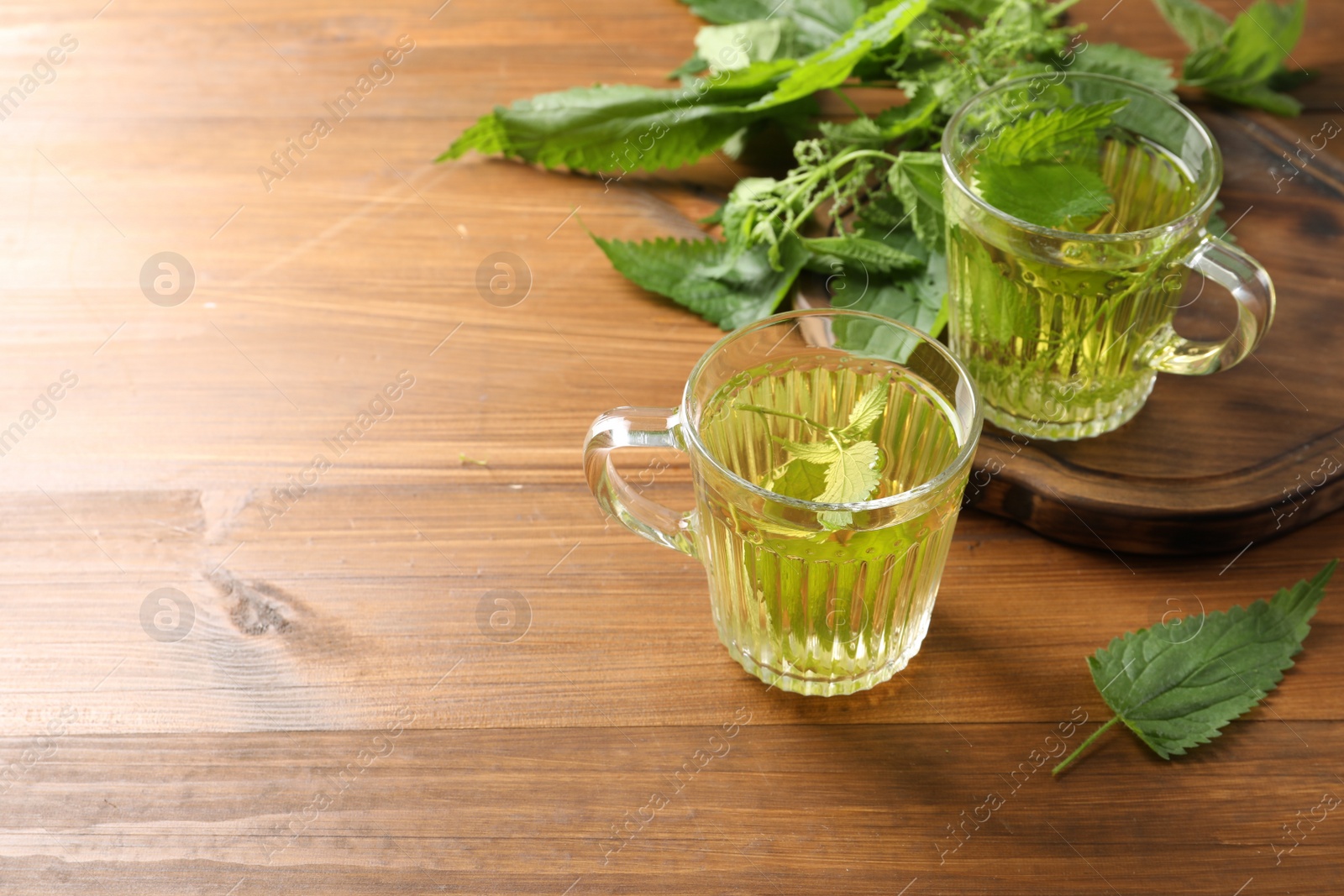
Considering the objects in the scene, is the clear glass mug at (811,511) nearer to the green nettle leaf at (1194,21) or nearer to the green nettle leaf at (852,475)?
the green nettle leaf at (852,475)

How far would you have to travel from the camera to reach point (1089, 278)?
877 millimetres

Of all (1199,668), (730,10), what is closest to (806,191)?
(730,10)

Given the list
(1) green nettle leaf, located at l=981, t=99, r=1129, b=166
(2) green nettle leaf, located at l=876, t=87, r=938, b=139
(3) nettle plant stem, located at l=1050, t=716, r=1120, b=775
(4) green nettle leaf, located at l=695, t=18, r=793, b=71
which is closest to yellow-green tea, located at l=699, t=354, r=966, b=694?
(3) nettle plant stem, located at l=1050, t=716, r=1120, b=775

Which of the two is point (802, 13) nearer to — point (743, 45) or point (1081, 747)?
point (743, 45)

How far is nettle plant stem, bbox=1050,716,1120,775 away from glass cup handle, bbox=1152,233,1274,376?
306mm

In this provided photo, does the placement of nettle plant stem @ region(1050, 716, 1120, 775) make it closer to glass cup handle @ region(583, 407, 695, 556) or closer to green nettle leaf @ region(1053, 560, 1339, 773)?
green nettle leaf @ region(1053, 560, 1339, 773)

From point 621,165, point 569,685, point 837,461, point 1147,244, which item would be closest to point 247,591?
point 569,685

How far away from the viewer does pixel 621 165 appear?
1.21 metres

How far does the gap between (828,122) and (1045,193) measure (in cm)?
34

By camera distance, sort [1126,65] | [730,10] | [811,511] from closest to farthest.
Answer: [811,511]
[1126,65]
[730,10]

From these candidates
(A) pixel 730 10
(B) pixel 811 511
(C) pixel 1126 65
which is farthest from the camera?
(A) pixel 730 10

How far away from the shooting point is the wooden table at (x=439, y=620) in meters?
0.75

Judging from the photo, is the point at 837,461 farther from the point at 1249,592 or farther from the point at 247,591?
the point at 247,591

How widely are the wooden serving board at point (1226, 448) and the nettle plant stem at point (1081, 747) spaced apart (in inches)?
6.4
